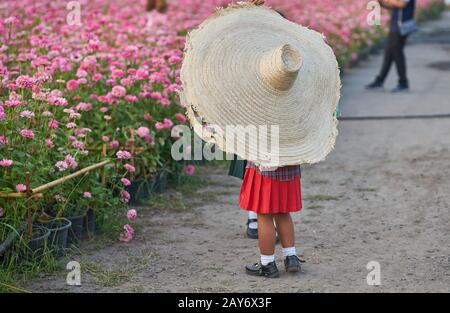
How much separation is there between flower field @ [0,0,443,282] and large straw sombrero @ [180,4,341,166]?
1.08 meters

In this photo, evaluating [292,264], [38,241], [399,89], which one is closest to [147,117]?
[38,241]

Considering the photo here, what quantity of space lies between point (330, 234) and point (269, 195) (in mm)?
1129

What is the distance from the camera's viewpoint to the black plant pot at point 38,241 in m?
5.09

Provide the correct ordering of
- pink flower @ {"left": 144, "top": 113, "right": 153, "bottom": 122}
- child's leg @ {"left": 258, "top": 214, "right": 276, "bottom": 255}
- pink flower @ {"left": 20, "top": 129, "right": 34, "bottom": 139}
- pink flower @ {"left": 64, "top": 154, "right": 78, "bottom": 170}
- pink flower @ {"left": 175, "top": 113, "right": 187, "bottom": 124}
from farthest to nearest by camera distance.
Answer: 1. pink flower @ {"left": 175, "top": 113, "right": 187, "bottom": 124}
2. pink flower @ {"left": 144, "top": 113, "right": 153, "bottom": 122}
3. pink flower @ {"left": 64, "top": 154, "right": 78, "bottom": 170}
4. pink flower @ {"left": 20, "top": 129, "right": 34, "bottom": 139}
5. child's leg @ {"left": 258, "top": 214, "right": 276, "bottom": 255}

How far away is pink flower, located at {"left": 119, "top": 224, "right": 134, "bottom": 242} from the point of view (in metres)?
5.68

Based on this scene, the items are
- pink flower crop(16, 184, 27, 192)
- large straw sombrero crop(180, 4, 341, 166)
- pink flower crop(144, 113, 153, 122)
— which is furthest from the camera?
pink flower crop(144, 113, 153, 122)

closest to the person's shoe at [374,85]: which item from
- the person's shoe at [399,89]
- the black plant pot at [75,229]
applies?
the person's shoe at [399,89]

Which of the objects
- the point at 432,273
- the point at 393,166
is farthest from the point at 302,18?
the point at 432,273

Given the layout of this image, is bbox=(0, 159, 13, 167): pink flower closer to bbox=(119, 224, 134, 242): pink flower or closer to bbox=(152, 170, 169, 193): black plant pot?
bbox=(119, 224, 134, 242): pink flower

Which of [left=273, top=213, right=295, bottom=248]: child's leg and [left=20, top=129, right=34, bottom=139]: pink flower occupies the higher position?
[left=20, top=129, right=34, bottom=139]: pink flower

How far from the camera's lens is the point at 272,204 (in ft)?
16.4

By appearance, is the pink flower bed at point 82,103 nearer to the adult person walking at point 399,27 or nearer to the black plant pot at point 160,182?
the black plant pot at point 160,182

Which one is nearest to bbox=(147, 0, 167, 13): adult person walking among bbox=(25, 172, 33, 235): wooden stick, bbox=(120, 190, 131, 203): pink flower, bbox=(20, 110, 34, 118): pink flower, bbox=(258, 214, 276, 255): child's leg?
bbox=(120, 190, 131, 203): pink flower
